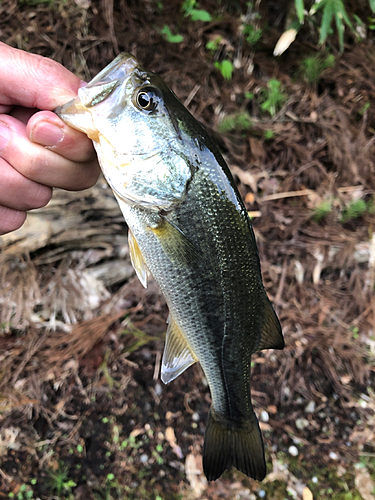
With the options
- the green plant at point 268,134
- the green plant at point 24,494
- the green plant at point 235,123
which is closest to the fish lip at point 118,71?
the green plant at point 235,123

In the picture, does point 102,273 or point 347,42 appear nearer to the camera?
point 102,273

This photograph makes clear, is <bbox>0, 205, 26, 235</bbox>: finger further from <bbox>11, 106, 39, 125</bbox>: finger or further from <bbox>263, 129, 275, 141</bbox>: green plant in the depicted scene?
<bbox>263, 129, 275, 141</bbox>: green plant

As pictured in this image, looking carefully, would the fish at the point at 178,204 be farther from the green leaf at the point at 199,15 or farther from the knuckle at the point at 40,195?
the green leaf at the point at 199,15

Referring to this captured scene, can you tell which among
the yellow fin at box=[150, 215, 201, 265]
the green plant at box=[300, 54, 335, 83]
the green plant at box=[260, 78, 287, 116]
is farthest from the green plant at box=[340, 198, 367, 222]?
the yellow fin at box=[150, 215, 201, 265]

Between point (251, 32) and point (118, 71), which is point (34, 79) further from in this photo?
point (251, 32)

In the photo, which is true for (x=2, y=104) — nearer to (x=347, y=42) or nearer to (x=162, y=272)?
(x=162, y=272)

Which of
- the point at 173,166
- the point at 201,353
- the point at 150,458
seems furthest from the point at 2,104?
the point at 150,458
